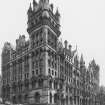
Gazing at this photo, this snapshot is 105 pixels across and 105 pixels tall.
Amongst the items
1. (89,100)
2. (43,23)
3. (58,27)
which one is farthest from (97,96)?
(43,23)

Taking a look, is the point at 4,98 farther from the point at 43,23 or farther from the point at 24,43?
the point at 43,23

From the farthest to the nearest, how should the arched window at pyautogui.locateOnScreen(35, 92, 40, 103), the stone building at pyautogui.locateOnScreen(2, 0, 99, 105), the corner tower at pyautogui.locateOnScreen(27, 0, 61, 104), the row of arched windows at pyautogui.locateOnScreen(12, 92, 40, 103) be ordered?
the stone building at pyautogui.locateOnScreen(2, 0, 99, 105), the row of arched windows at pyautogui.locateOnScreen(12, 92, 40, 103), the arched window at pyautogui.locateOnScreen(35, 92, 40, 103), the corner tower at pyautogui.locateOnScreen(27, 0, 61, 104)

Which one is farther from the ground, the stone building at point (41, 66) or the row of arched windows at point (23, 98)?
the stone building at point (41, 66)

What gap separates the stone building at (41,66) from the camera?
58959 millimetres

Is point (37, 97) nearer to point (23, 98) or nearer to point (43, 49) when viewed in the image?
point (23, 98)

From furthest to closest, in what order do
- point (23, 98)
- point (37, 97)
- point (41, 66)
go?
point (23, 98) → point (41, 66) → point (37, 97)

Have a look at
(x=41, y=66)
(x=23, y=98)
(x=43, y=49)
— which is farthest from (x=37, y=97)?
(x=43, y=49)

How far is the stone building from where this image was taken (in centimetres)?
5896

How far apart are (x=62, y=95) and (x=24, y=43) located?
24461 millimetres

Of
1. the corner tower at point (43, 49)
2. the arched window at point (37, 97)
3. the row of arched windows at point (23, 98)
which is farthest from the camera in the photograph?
the row of arched windows at point (23, 98)

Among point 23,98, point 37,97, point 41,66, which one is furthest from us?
point 23,98

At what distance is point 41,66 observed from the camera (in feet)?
195

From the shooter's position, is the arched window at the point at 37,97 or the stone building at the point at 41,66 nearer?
the arched window at the point at 37,97

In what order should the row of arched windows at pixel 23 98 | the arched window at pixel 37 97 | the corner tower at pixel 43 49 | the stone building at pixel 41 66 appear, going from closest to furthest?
the corner tower at pixel 43 49
the arched window at pixel 37 97
the row of arched windows at pixel 23 98
the stone building at pixel 41 66
